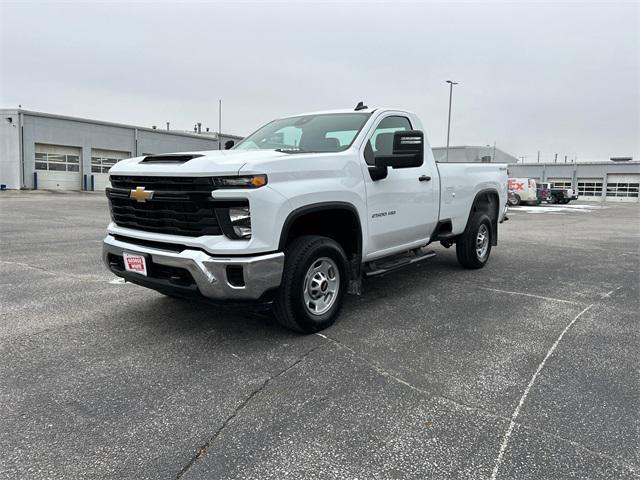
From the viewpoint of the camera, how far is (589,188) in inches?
2153

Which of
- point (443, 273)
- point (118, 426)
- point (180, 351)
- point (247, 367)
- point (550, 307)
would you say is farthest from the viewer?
point (443, 273)

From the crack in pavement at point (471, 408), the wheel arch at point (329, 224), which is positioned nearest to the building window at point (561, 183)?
the wheel arch at point (329, 224)

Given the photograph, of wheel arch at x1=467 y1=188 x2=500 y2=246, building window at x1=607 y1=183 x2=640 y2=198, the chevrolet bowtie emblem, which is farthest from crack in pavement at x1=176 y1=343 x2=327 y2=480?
building window at x1=607 y1=183 x2=640 y2=198

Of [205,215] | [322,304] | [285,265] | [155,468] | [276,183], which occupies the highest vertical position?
[276,183]

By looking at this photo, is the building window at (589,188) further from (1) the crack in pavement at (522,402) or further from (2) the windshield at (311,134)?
(2) the windshield at (311,134)

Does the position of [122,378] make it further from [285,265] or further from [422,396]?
[422,396]

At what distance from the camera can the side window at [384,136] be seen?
5.01m

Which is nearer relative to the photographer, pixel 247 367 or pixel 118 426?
pixel 118 426

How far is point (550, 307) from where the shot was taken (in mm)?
5367

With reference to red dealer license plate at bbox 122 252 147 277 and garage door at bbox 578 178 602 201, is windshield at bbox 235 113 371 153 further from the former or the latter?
garage door at bbox 578 178 602 201

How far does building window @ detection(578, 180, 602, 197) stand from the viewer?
177ft

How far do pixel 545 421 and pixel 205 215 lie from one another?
2.67 metres

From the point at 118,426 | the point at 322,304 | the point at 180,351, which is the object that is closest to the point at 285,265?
the point at 322,304

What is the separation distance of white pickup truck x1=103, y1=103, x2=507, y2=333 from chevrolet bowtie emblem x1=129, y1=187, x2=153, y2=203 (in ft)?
0.04
